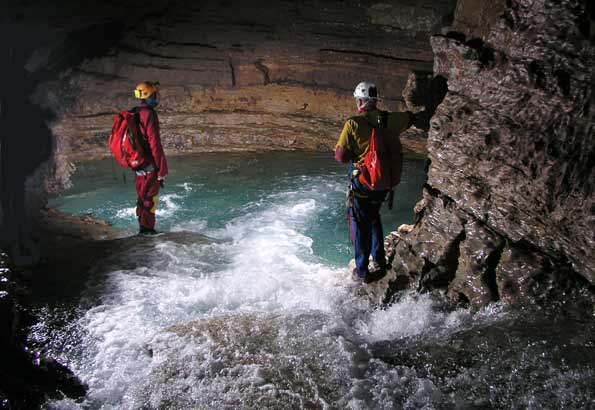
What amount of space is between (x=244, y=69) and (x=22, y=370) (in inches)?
302

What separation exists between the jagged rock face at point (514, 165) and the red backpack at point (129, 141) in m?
3.64

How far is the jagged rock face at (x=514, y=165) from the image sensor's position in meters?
3.25

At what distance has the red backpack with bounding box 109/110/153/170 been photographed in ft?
18.9

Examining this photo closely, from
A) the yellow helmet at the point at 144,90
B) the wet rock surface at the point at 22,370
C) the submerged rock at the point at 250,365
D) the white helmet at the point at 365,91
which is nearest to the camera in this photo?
the wet rock surface at the point at 22,370

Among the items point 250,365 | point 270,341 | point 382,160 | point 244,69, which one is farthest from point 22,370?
point 244,69

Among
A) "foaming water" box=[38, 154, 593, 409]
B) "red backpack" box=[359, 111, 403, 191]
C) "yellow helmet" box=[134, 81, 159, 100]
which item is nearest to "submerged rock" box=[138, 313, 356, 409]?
"foaming water" box=[38, 154, 593, 409]

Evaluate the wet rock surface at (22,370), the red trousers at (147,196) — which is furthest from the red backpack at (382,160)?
the red trousers at (147,196)

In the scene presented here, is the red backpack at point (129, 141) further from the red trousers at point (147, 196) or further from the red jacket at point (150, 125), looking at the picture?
the red trousers at point (147, 196)

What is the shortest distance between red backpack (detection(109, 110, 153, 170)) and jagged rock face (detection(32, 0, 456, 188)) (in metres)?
4.35

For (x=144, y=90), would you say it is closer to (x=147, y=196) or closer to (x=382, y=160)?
(x=147, y=196)

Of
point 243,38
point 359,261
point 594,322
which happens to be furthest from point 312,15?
point 594,322

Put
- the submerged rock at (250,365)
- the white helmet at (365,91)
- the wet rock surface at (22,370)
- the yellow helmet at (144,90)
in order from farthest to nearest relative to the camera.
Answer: the yellow helmet at (144,90) → the white helmet at (365,91) → the submerged rock at (250,365) → the wet rock surface at (22,370)

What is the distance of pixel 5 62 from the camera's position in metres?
9.30

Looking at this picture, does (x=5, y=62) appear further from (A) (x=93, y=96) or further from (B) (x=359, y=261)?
(B) (x=359, y=261)
